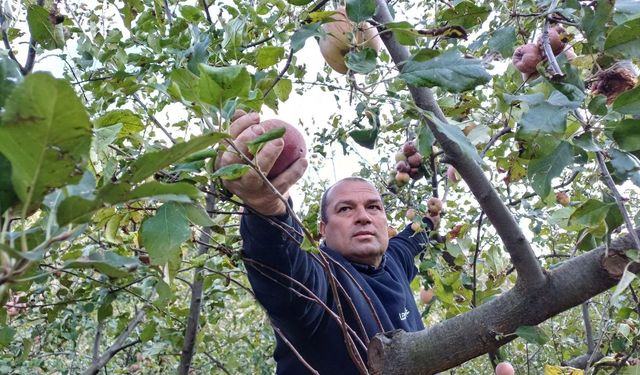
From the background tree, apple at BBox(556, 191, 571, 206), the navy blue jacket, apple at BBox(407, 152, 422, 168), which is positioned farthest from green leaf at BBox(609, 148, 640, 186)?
apple at BBox(556, 191, 571, 206)

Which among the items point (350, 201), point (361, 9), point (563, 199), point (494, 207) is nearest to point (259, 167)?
point (361, 9)

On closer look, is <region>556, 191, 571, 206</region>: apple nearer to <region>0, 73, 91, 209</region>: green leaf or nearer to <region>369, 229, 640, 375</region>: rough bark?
<region>369, 229, 640, 375</region>: rough bark

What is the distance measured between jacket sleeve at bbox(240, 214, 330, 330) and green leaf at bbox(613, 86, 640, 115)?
58cm

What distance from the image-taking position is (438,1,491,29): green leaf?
1.12 meters

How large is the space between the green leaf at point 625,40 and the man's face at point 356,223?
3.87ft

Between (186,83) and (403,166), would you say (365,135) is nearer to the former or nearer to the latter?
(186,83)

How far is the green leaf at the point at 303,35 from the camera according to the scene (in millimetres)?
877

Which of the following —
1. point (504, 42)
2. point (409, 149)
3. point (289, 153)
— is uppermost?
point (409, 149)

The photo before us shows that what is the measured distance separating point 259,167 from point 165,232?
0.19 meters

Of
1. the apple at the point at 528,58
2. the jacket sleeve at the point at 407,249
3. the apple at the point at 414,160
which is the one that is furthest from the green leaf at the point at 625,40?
the jacket sleeve at the point at 407,249

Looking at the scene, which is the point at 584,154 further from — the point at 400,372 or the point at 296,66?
the point at 296,66

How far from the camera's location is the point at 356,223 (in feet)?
6.49

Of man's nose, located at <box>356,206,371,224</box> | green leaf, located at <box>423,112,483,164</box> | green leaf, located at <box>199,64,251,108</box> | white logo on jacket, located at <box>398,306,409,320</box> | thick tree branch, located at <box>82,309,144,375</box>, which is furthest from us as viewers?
thick tree branch, located at <box>82,309,144,375</box>

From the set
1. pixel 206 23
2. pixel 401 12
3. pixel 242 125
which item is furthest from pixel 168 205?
pixel 401 12
